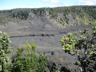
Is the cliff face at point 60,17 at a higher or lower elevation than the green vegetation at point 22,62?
higher

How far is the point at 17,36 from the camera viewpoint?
3591 centimetres

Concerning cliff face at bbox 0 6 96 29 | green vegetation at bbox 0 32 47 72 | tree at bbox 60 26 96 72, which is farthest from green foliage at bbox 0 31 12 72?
cliff face at bbox 0 6 96 29

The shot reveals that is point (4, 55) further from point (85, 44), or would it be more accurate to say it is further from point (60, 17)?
point (60, 17)

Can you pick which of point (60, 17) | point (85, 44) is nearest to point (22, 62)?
point (85, 44)

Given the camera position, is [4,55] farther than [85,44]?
Yes

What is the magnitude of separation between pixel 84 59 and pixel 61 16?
168ft

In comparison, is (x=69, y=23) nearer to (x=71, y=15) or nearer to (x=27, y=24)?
(x=71, y=15)

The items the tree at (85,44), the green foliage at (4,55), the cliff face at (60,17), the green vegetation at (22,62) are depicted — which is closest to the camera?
the tree at (85,44)

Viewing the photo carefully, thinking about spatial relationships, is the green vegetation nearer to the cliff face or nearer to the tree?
the tree

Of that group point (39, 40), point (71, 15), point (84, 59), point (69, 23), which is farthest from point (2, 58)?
point (71, 15)

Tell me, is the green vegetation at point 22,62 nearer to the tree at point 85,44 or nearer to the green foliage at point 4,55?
the green foliage at point 4,55

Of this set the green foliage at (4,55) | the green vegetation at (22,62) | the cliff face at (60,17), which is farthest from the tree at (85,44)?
the cliff face at (60,17)

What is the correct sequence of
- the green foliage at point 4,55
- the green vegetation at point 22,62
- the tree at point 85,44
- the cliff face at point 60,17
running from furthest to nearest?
the cliff face at point 60,17
the green foliage at point 4,55
the green vegetation at point 22,62
the tree at point 85,44

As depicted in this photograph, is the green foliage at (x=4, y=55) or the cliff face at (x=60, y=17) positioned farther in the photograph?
the cliff face at (x=60, y=17)
